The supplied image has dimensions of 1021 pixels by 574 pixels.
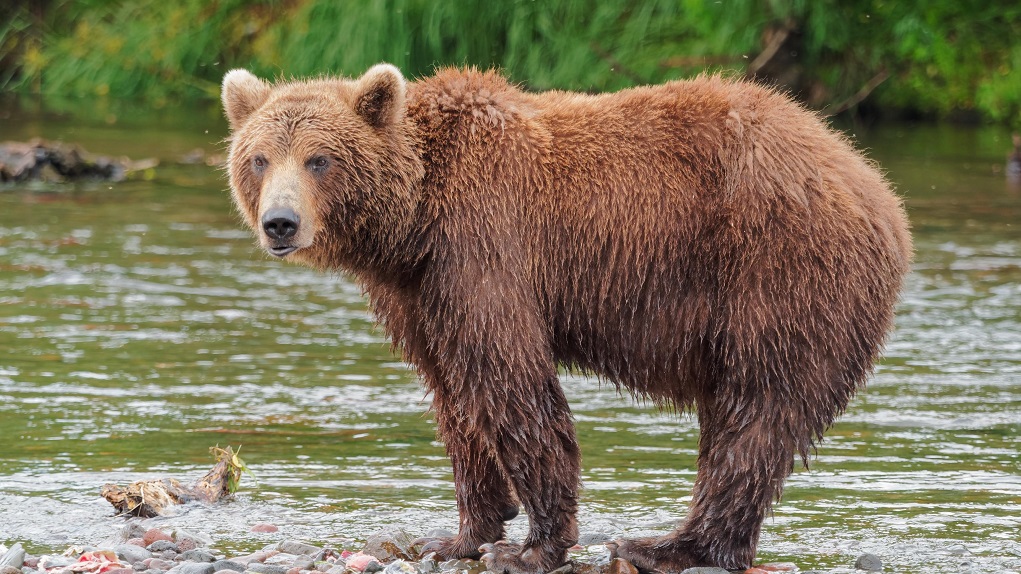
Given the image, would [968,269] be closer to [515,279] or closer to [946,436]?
[946,436]

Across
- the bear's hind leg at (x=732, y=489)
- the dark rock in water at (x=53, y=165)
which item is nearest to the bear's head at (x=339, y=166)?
the bear's hind leg at (x=732, y=489)

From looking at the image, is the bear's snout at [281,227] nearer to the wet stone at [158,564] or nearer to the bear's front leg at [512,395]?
the bear's front leg at [512,395]

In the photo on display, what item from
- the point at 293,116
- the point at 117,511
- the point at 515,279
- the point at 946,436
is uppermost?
the point at 293,116

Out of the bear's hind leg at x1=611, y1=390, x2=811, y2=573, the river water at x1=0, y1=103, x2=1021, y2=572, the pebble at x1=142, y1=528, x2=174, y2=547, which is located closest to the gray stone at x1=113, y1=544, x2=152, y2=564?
the pebble at x1=142, y1=528, x2=174, y2=547

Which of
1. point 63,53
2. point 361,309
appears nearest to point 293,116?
point 361,309

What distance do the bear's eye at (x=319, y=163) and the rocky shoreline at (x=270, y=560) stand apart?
153 cm

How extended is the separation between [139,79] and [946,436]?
23.8 meters

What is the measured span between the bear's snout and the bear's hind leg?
5.95ft

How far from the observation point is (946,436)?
8.02 metres

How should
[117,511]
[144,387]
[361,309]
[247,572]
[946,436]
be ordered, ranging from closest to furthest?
[247,572], [117,511], [946,436], [144,387], [361,309]

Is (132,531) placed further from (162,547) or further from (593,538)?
(593,538)

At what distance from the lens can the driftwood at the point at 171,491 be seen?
21.9 ft

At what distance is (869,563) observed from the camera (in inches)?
234

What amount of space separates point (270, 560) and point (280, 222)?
134 centimetres
